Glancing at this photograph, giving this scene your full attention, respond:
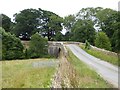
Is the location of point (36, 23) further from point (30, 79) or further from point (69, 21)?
point (30, 79)

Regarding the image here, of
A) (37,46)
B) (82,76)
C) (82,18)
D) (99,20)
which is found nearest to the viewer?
(82,76)

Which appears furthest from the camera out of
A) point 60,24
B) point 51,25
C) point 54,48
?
point 60,24

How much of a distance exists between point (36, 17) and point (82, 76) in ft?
198

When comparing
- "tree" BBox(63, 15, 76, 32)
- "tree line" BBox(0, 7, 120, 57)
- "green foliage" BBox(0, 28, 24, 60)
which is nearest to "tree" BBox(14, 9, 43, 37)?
"tree line" BBox(0, 7, 120, 57)

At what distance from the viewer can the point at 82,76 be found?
77.7ft

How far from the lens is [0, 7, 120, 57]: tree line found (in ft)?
260

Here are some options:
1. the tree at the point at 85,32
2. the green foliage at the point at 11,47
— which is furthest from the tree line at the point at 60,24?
the green foliage at the point at 11,47

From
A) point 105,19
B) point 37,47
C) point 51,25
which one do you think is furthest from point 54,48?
point 105,19

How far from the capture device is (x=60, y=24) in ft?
300

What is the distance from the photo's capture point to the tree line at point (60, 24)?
79.2 meters

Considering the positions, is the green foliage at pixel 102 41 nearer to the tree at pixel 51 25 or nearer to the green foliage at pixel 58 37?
the green foliage at pixel 58 37

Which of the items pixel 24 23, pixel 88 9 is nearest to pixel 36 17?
pixel 24 23

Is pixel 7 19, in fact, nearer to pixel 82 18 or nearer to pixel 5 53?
pixel 82 18

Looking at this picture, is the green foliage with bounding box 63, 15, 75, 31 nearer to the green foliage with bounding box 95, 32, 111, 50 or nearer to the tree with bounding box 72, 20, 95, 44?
the tree with bounding box 72, 20, 95, 44
